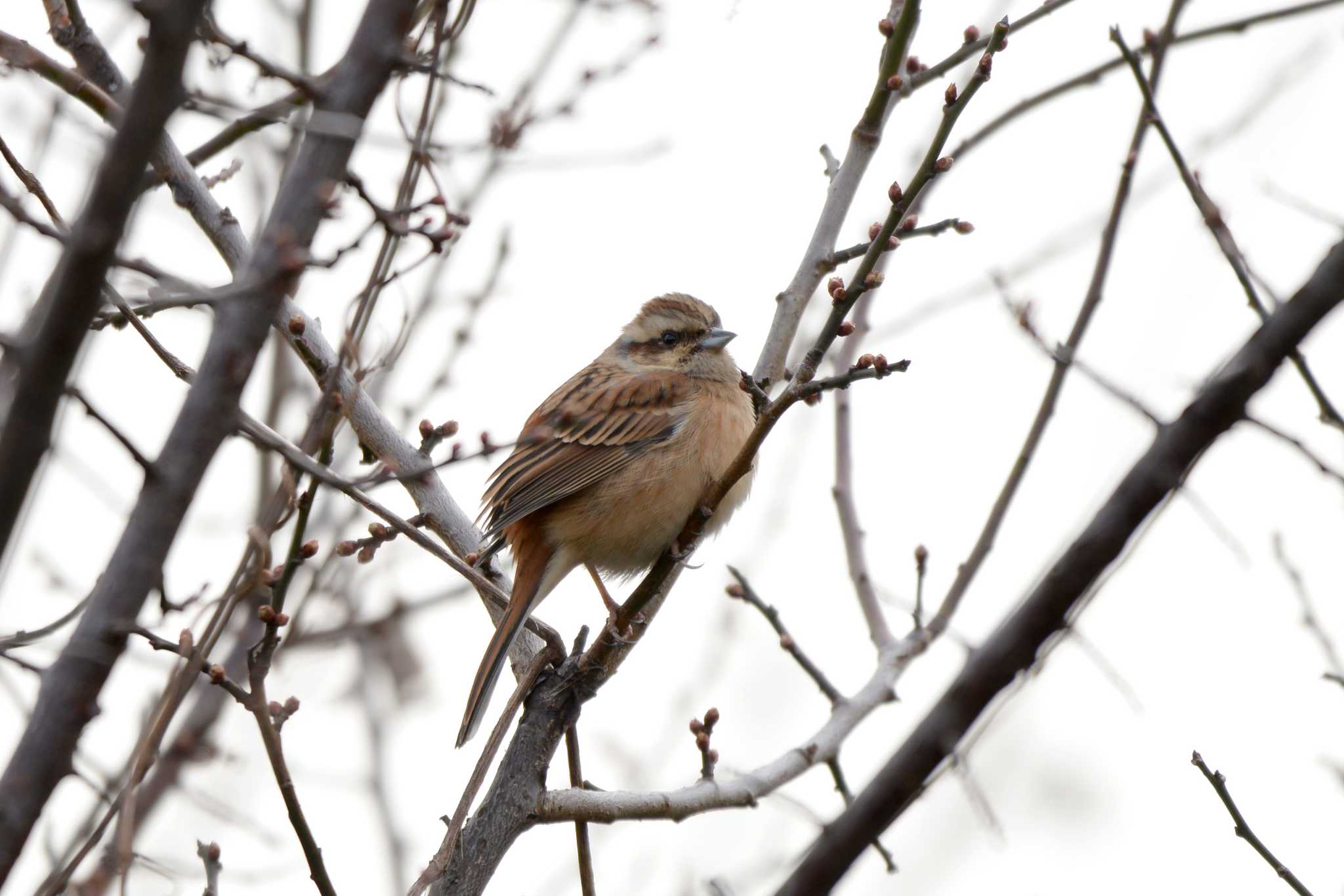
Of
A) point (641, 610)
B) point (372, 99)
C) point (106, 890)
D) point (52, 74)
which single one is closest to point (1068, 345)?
point (641, 610)

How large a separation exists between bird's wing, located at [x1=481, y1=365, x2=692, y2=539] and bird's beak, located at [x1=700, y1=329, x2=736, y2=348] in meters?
0.30

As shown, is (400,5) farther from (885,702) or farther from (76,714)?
(885,702)

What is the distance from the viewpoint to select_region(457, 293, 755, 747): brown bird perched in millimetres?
6398

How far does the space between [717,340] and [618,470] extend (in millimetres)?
1227

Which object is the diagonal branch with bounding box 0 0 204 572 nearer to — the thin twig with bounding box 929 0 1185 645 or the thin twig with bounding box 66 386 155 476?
the thin twig with bounding box 66 386 155 476

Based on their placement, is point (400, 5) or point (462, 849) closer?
point (400, 5)

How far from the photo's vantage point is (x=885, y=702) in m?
5.68

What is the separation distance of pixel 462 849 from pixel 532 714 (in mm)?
576

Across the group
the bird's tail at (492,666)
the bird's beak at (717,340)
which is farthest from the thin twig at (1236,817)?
the bird's beak at (717,340)

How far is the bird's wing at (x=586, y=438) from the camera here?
21.9 feet

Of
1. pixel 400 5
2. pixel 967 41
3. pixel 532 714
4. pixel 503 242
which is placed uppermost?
pixel 503 242

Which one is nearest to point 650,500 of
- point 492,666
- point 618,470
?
point 618,470

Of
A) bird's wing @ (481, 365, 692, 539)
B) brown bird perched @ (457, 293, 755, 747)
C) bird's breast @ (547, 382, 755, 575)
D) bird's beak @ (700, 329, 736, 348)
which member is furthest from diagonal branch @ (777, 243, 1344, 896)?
bird's beak @ (700, 329, 736, 348)

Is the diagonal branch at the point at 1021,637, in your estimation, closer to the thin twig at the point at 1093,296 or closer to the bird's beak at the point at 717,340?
the thin twig at the point at 1093,296
